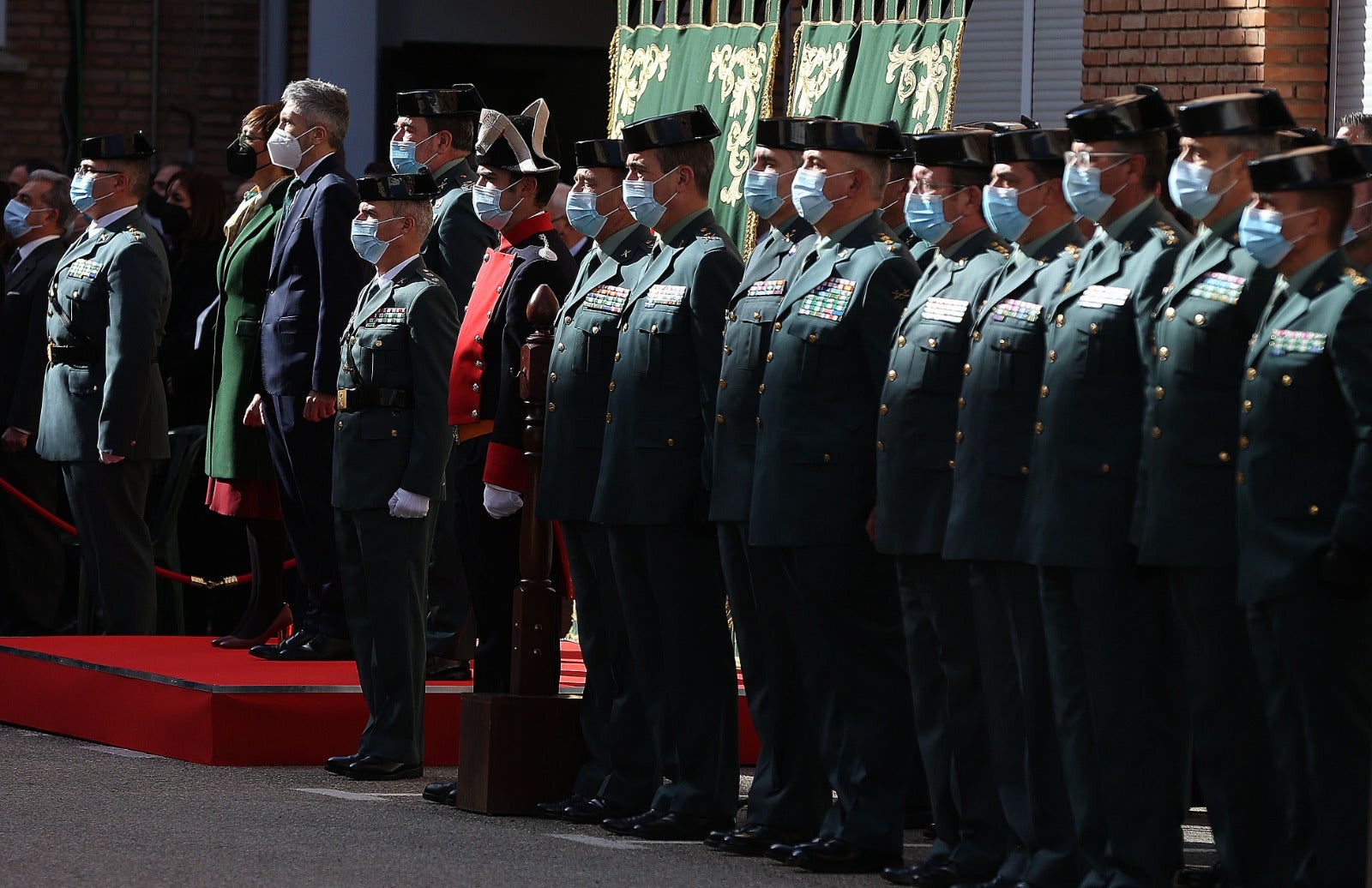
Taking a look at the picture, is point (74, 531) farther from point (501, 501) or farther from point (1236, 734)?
point (1236, 734)

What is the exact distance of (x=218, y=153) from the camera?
15141 millimetres

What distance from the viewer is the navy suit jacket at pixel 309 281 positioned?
26.1 ft

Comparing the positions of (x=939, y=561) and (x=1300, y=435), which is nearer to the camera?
(x=1300, y=435)

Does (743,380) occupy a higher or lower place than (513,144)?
lower

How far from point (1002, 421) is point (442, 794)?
215 centimetres

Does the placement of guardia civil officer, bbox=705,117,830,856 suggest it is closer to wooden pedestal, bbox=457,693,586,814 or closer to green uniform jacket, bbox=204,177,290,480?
wooden pedestal, bbox=457,693,586,814

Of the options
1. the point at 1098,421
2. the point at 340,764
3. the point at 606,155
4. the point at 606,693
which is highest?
the point at 606,155

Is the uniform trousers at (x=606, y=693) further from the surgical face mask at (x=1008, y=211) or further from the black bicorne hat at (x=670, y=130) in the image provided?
the surgical face mask at (x=1008, y=211)

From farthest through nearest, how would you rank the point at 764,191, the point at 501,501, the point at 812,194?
the point at 501,501 < the point at 764,191 < the point at 812,194

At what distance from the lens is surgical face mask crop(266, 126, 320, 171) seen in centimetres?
825

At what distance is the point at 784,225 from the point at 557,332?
2.27 feet

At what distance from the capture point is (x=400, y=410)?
7.01 m

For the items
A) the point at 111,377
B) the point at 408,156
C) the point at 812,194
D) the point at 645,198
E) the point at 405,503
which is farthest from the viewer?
the point at 111,377

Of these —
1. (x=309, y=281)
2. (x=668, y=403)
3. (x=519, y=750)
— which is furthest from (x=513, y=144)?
(x=519, y=750)
